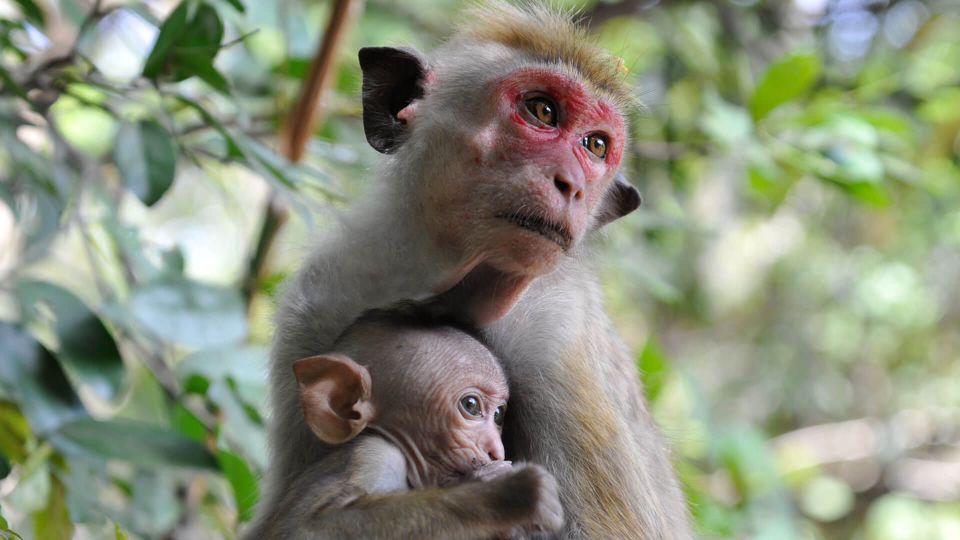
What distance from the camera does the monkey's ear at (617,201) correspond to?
3416 mm

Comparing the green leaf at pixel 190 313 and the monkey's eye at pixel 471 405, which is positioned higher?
the monkey's eye at pixel 471 405

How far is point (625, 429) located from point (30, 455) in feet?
5.89

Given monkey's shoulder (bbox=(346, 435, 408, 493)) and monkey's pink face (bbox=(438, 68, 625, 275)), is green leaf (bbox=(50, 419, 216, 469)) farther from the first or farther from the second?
monkey's pink face (bbox=(438, 68, 625, 275))

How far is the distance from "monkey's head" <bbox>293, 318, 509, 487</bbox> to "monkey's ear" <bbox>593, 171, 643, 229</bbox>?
79cm

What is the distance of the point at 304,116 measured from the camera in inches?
180

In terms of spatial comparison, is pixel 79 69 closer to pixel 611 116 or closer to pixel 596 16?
pixel 611 116

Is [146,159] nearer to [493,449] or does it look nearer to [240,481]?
[240,481]

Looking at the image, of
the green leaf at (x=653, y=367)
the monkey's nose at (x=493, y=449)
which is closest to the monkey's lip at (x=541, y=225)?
the monkey's nose at (x=493, y=449)

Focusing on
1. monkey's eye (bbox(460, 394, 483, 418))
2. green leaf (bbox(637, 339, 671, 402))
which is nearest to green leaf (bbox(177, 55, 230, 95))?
monkey's eye (bbox(460, 394, 483, 418))

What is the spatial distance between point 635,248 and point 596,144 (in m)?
4.22

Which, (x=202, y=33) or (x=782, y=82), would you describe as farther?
(x=782, y=82)

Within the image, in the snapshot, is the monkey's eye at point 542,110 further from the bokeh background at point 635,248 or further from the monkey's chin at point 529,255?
the bokeh background at point 635,248

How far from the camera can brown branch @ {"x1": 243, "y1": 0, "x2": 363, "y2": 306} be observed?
4484 mm

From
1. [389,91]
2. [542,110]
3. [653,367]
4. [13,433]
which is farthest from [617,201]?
[13,433]
